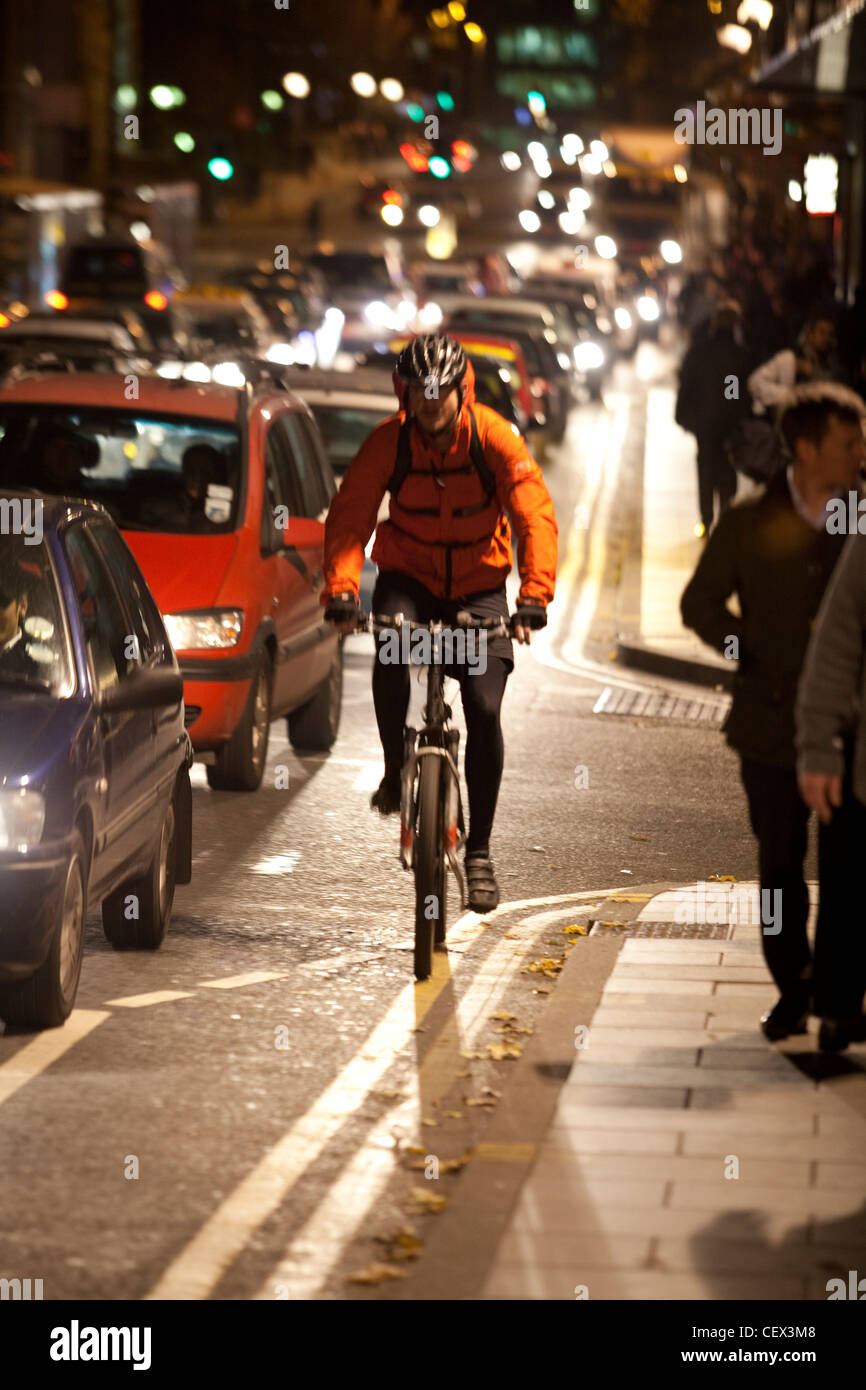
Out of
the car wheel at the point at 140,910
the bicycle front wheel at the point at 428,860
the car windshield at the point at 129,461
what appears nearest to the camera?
the bicycle front wheel at the point at 428,860

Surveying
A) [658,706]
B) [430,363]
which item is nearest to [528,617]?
[430,363]

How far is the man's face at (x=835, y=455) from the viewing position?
6.41 metres

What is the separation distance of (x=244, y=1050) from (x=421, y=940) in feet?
2.94

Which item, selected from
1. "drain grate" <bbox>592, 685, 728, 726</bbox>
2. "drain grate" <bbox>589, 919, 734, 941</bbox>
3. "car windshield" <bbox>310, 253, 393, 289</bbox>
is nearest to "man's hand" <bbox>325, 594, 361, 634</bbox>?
"drain grate" <bbox>589, 919, 734, 941</bbox>

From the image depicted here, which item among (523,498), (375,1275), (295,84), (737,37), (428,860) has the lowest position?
(375,1275)

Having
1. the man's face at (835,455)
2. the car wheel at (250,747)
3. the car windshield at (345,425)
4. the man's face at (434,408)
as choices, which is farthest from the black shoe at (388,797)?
the car windshield at (345,425)

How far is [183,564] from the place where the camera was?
10758 millimetres

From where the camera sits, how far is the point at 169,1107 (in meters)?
6.35

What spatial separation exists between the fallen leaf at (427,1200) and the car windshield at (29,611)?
2144 millimetres

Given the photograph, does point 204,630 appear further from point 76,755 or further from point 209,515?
point 76,755

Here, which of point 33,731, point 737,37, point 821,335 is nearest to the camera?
point 33,731

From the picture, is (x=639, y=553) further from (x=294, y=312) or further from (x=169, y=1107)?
(x=294, y=312)

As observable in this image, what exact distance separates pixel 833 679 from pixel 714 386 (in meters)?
14.1

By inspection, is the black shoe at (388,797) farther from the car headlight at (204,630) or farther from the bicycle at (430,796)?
the car headlight at (204,630)
